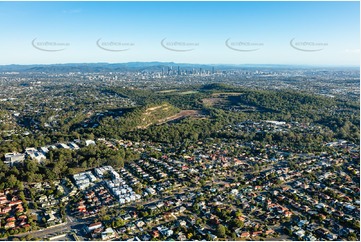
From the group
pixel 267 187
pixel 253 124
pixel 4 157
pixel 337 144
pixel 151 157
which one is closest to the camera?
pixel 267 187

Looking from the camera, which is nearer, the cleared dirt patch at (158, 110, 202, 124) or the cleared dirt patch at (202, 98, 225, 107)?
the cleared dirt patch at (158, 110, 202, 124)

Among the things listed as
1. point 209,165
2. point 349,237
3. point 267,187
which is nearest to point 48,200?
point 209,165

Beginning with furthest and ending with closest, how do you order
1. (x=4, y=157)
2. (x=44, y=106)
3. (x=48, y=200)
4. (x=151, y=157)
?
(x=44, y=106), (x=151, y=157), (x=4, y=157), (x=48, y=200)

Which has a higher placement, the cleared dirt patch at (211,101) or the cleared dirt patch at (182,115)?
the cleared dirt patch at (211,101)

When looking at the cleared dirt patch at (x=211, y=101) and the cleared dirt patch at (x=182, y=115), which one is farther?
the cleared dirt patch at (x=211, y=101)

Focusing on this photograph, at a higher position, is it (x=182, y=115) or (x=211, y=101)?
(x=211, y=101)

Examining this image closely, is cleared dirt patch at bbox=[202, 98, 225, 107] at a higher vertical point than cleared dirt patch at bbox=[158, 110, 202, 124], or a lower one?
higher

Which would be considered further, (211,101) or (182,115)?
(211,101)

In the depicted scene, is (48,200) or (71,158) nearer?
(48,200)

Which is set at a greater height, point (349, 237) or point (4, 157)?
point (4, 157)

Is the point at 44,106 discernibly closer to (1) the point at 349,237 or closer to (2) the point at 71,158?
(2) the point at 71,158
